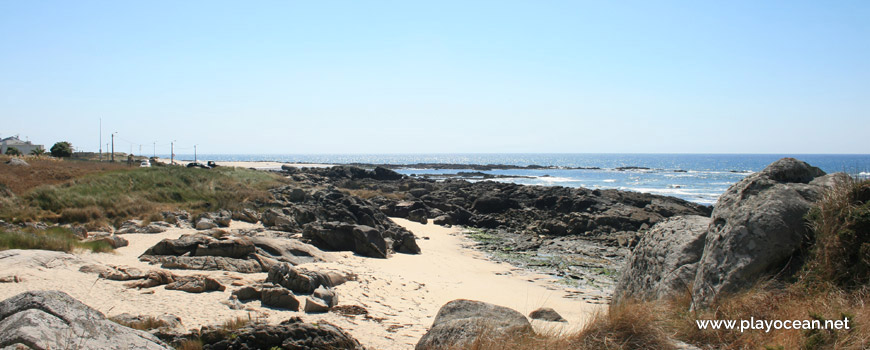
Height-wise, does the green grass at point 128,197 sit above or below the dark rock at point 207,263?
above

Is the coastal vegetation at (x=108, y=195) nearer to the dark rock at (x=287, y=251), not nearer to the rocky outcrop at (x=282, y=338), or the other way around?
the dark rock at (x=287, y=251)

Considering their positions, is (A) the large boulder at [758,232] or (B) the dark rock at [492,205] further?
(B) the dark rock at [492,205]

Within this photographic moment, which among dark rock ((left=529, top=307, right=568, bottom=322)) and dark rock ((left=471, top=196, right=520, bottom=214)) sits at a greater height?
dark rock ((left=529, top=307, right=568, bottom=322))

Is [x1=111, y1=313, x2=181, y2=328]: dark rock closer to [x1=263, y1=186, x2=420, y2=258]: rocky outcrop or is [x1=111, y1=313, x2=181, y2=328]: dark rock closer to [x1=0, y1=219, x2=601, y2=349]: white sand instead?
[x1=0, y1=219, x2=601, y2=349]: white sand

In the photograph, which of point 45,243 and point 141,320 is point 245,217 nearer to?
point 45,243

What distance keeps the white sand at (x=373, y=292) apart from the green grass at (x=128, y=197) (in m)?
3.88

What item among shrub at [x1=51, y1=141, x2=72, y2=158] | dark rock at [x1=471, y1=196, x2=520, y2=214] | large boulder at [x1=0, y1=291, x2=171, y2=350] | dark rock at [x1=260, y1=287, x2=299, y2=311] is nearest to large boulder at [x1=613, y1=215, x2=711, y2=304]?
dark rock at [x1=260, y1=287, x2=299, y2=311]

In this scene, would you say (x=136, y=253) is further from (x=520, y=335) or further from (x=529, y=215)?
(x=529, y=215)

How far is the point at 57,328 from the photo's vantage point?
4.49 metres

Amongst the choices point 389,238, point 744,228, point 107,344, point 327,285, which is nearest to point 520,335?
point 744,228

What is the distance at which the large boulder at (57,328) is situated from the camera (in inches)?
165

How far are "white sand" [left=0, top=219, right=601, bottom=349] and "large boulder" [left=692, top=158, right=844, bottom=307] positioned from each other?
166 cm

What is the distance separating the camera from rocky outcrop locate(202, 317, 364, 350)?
5668mm

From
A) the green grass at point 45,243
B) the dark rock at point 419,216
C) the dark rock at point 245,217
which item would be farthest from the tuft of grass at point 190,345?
the dark rock at point 419,216
